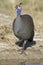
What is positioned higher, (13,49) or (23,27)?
(23,27)

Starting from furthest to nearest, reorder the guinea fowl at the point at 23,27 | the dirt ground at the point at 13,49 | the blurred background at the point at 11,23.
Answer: the blurred background at the point at 11,23 < the dirt ground at the point at 13,49 < the guinea fowl at the point at 23,27

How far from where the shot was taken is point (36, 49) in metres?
10.6

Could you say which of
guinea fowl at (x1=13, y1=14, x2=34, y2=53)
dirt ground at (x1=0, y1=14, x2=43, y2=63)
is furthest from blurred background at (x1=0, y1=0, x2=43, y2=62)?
guinea fowl at (x1=13, y1=14, x2=34, y2=53)

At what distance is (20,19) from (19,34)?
37cm

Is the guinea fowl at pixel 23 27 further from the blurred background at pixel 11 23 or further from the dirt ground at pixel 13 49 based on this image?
the blurred background at pixel 11 23

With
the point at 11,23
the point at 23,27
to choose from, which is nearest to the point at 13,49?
the point at 23,27

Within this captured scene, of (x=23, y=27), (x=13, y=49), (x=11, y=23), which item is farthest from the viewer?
(x=11, y=23)

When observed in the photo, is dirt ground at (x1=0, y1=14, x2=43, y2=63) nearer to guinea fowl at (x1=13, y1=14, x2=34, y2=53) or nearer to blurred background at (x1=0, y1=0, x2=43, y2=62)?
blurred background at (x1=0, y1=0, x2=43, y2=62)

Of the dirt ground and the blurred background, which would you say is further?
the blurred background

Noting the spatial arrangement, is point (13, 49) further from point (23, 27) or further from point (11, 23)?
point (11, 23)

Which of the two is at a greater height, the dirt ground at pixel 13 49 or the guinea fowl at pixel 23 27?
the guinea fowl at pixel 23 27

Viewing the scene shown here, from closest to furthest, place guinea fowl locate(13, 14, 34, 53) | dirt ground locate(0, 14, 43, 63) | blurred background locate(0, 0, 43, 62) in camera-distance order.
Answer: guinea fowl locate(13, 14, 34, 53) → dirt ground locate(0, 14, 43, 63) → blurred background locate(0, 0, 43, 62)

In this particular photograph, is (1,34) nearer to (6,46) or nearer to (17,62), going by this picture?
(6,46)

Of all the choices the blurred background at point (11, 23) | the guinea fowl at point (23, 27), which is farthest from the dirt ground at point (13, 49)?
the guinea fowl at point (23, 27)
